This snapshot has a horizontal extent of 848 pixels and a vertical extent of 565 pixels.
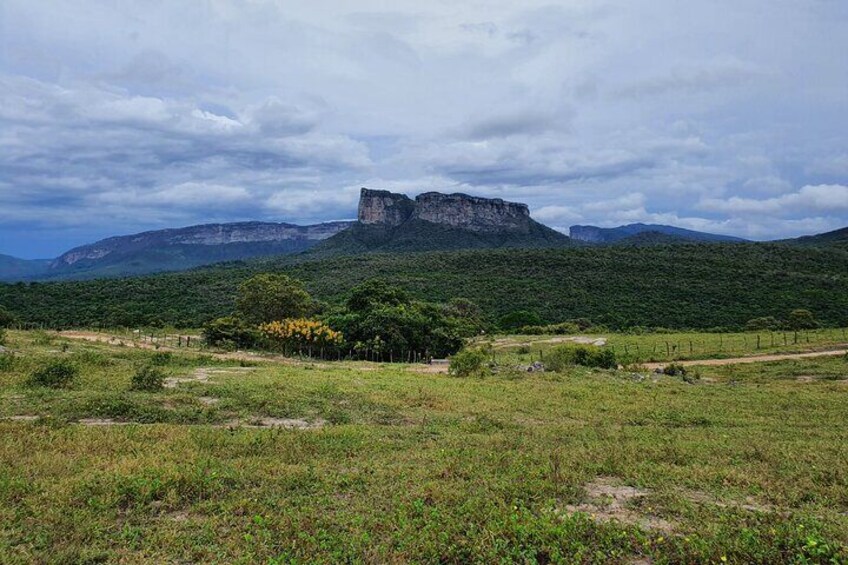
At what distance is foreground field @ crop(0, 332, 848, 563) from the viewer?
607 centimetres

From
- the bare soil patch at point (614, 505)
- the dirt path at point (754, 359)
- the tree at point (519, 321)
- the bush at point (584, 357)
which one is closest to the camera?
the bare soil patch at point (614, 505)

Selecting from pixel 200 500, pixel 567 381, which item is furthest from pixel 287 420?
pixel 567 381

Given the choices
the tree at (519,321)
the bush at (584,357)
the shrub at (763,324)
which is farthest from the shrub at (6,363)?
the shrub at (763,324)

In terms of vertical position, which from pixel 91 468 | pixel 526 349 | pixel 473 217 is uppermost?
pixel 473 217

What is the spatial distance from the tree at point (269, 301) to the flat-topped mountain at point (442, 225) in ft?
380

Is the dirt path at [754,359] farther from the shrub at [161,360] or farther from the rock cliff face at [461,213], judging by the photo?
the rock cliff face at [461,213]

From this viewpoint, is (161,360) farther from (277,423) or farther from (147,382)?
(277,423)

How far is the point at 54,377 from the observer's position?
1609 cm

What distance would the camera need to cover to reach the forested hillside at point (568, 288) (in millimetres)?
66938

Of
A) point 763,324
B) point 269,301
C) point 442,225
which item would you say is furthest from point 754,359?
point 442,225

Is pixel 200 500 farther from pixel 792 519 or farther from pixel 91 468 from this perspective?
pixel 792 519

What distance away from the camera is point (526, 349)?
42250 millimetres

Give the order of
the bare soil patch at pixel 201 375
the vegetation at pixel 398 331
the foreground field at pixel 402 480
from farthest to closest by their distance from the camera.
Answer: the vegetation at pixel 398 331, the bare soil patch at pixel 201 375, the foreground field at pixel 402 480

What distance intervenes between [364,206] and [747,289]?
143 metres
